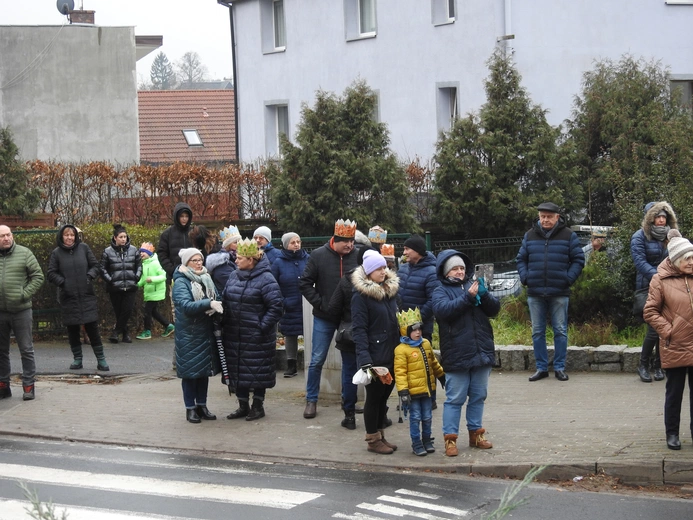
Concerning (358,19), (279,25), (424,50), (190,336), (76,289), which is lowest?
(190,336)

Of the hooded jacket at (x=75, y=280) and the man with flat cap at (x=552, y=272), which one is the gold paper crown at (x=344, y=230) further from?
the hooded jacket at (x=75, y=280)

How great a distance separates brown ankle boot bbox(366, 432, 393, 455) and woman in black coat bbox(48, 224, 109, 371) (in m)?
5.73

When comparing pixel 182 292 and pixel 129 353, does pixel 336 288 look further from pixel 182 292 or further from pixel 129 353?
pixel 129 353

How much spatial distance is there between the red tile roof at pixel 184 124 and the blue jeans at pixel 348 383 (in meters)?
34.1

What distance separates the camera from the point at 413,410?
8.98m

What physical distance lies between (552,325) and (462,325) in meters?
3.49

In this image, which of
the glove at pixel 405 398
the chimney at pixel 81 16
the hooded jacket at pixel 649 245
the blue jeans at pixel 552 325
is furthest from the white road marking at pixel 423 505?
the chimney at pixel 81 16

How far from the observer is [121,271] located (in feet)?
52.8

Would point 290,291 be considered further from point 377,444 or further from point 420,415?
point 420,415

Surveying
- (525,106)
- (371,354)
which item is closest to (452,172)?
(525,106)

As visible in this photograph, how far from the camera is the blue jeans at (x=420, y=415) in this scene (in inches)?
353

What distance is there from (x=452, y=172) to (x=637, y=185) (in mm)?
6763

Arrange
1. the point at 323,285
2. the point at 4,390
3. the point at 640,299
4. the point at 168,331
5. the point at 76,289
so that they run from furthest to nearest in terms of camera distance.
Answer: the point at 168,331, the point at 76,289, the point at 4,390, the point at 640,299, the point at 323,285

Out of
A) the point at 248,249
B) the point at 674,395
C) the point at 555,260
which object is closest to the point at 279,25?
the point at 555,260
